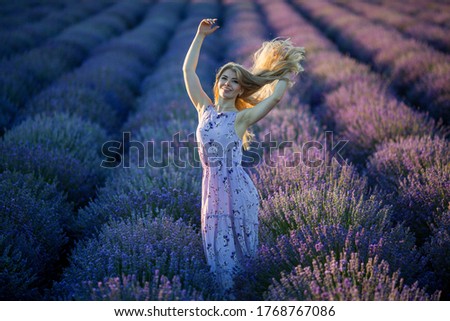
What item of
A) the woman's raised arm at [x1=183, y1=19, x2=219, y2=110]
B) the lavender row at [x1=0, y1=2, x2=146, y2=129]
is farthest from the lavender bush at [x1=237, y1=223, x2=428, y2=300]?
the lavender row at [x1=0, y1=2, x2=146, y2=129]

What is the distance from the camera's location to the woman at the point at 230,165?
7.99 feet

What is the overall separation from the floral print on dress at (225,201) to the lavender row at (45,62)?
3772mm

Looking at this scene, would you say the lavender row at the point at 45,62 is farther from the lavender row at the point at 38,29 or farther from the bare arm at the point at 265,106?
the bare arm at the point at 265,106

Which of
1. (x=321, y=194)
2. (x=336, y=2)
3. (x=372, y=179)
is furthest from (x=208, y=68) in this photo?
(x=336, y=2)

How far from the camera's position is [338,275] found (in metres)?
1.93

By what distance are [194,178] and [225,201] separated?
123cm

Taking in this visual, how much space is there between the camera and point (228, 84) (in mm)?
2465

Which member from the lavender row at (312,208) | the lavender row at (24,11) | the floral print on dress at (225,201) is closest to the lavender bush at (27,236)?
the floral print on dress at (225,201)

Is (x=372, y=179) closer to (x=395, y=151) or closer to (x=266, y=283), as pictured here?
(x=395, y=151)

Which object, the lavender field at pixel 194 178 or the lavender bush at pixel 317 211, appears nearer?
the lavender field at pixel 194 178

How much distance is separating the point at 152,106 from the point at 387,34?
6490mm

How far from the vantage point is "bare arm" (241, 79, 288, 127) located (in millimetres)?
2314

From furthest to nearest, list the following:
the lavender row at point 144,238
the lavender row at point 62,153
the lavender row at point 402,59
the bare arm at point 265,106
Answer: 1. the lavender row at point 402,59
2. the lavender row at point 62,153
3. the bare arm at point 265,106
4. the lavender row at point 144,238

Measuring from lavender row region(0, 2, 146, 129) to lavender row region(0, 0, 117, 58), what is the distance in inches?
20.1
